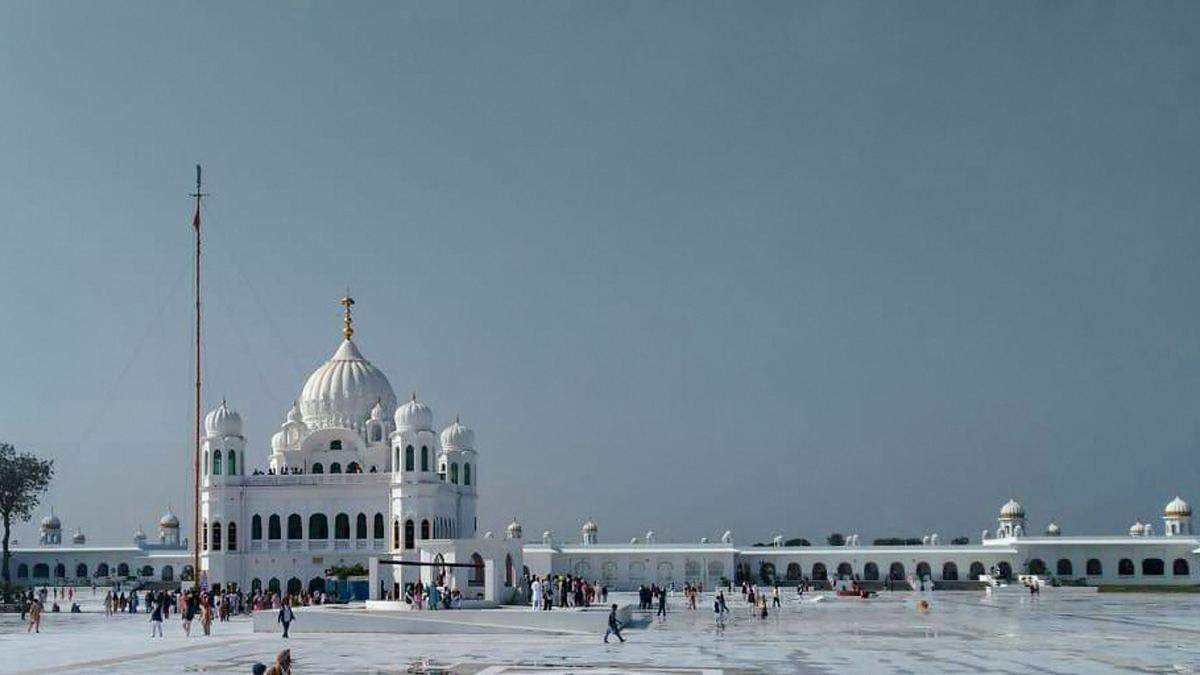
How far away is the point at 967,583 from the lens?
86.8 m

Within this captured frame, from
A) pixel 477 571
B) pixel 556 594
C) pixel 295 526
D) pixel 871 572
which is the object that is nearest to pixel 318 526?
pixel 295 526

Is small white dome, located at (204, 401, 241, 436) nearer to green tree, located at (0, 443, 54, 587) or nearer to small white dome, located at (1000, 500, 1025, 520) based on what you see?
green tree, located at (0, 443, 54, 587)

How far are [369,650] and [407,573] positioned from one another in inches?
1295

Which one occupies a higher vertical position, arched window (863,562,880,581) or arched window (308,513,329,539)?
arched window (308,513,329,539)

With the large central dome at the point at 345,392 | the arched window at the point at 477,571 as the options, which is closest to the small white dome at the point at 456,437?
the large central dome at the point at 345,392

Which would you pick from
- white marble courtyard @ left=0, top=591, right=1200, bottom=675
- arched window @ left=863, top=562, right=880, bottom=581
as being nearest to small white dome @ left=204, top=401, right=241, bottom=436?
white marble courtyard @ left=0, top=591, right=1200, bottom=675

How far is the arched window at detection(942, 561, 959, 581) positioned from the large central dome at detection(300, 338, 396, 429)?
3884 centimetres

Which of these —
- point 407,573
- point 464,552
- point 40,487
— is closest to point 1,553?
point 40,487

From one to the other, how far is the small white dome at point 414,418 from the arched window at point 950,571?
39.4 meters

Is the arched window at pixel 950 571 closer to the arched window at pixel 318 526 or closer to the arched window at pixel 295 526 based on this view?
the arched window at pixel 318 526

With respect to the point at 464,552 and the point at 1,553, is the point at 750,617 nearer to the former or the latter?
the point at 464,552

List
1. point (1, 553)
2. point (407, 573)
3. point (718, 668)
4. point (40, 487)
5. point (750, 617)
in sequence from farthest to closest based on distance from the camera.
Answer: point (1, 553), point (40, 487), point (407, 573), point (750, 617), point (718, 668)

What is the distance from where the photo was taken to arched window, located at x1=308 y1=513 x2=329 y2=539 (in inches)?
2911

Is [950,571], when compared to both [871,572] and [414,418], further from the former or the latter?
[414,418]
